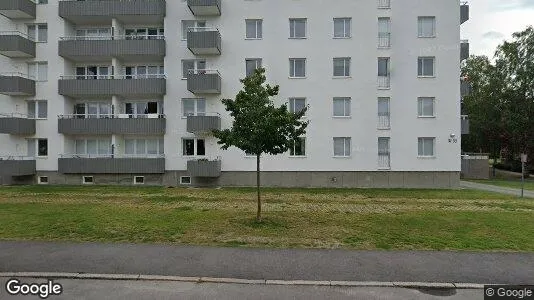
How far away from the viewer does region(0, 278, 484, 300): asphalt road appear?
591 centimetres

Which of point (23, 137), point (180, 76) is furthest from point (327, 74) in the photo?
point (23, 137)

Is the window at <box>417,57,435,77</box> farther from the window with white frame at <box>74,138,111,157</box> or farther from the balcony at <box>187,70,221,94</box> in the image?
the window with white frame at <box>74,138,111,157</box>

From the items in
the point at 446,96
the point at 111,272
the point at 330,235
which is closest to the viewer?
the point at 111,272

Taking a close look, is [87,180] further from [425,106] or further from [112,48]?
[425,106]

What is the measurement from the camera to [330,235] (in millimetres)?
10125

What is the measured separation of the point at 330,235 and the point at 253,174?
1515cm

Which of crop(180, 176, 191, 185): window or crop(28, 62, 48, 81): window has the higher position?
crop(28, 62, 48, 81): window

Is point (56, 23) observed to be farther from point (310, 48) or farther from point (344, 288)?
point (344, 288)

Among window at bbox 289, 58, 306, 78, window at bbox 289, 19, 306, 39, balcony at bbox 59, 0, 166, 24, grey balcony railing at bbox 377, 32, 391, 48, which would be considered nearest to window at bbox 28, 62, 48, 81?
balcony at bbox 59, 0, 166, 24

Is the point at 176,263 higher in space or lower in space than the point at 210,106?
lower

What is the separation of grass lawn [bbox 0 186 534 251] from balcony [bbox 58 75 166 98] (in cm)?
821

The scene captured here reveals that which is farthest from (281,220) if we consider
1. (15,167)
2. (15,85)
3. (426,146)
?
(15,85)

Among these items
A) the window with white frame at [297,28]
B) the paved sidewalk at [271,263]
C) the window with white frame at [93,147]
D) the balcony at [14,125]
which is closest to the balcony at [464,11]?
the window with white frame at [297,28]

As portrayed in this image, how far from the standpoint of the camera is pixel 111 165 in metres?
24.6
